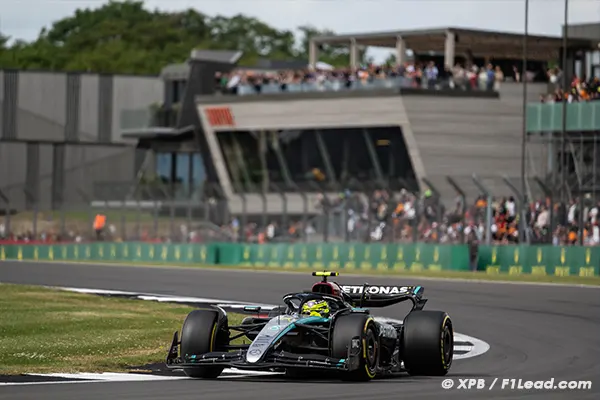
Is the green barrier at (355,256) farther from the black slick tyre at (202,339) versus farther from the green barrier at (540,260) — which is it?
the black slick tyre at (202,339)

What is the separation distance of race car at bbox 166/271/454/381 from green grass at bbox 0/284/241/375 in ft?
4.09

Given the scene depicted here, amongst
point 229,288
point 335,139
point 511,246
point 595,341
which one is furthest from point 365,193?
point 595,341

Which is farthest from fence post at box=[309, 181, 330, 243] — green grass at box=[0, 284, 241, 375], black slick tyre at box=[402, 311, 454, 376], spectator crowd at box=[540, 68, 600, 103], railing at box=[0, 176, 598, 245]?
black slick tyre at box=[402, 311, 454, 376]

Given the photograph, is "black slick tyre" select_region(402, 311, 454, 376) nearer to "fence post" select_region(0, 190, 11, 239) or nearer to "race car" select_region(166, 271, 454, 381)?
"race car" select_region(166, 271, 454, 381)

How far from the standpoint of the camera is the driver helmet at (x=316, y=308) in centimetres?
1430

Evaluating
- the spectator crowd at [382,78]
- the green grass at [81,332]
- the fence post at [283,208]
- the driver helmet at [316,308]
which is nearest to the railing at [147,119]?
the spectator crowd at [382,78]

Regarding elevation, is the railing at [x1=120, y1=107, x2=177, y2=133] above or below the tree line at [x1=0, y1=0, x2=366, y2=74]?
Result: below

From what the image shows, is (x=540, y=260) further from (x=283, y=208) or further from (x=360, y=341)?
(x=360, y=341)

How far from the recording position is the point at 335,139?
56.7 meters

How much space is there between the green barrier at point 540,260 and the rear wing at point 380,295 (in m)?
21.8

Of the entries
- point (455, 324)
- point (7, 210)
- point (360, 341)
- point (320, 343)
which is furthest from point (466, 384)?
point (7, 210)

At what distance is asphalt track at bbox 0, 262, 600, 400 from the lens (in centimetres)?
1248

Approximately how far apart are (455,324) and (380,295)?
6.40 m

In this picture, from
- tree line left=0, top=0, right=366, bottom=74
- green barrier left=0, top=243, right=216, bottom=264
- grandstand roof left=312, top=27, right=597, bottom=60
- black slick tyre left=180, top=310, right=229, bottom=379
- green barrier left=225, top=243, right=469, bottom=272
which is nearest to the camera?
black slick tyre left=180, top=310, right=229, bottom=379
